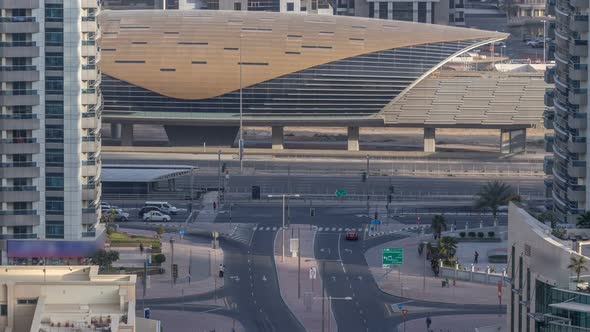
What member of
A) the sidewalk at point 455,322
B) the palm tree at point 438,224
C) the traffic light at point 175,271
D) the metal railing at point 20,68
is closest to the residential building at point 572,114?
the sidewalk at point 455,322

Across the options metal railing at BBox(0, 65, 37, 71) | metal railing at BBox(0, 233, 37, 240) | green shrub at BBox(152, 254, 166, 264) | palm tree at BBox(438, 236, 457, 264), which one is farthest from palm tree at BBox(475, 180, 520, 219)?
metal railing at BBox(0, 65, 37, 71)

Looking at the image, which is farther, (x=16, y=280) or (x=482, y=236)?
(x=482, y=236)

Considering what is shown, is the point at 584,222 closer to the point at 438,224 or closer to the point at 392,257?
the point at 392,257

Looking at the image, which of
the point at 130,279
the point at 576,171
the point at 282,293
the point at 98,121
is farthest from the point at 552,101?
the point at 130,279

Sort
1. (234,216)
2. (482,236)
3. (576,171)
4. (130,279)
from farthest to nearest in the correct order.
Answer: (234,216)
(482,236)
(576,171)
(130,279)

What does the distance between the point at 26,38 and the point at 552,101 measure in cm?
4014

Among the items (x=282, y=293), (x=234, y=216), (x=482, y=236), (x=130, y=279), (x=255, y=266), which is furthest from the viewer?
(x=234, y=216)

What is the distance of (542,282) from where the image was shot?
10662 centimetres

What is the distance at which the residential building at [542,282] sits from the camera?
100500 mm

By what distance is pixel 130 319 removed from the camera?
318ft

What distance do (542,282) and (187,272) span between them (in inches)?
2440

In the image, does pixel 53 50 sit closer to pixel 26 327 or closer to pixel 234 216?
pixel 234 216

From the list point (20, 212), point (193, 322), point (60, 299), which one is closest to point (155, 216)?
point (20, 212)

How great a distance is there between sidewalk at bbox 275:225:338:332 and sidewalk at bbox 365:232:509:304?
516 centimetres
